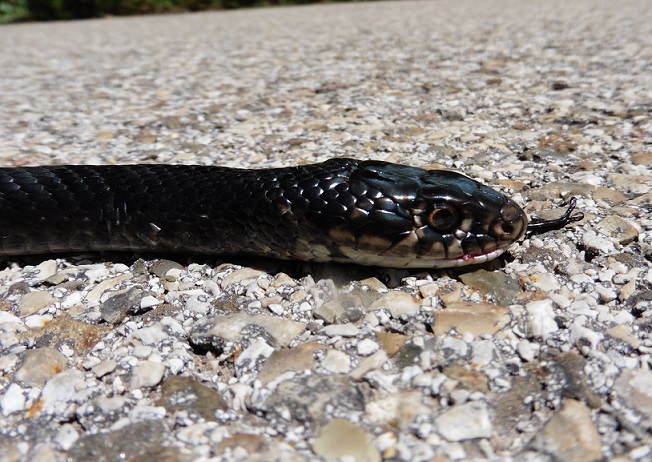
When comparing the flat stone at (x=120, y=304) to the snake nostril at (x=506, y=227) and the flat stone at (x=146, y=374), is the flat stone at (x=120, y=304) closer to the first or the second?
the flat stone at (x=146, y=374)

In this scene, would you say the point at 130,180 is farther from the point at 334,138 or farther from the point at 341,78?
the point at 341,78

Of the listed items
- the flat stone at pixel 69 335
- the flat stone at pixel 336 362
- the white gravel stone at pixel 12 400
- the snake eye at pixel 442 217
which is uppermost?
the snake eye at pixel 442 217

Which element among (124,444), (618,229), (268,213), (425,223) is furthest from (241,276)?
(618,229)

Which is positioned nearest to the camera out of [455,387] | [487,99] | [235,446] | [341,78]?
[235,446]

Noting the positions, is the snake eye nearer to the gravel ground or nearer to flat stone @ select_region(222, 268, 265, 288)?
the gravel ground

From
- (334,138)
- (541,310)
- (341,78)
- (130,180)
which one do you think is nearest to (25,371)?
(130,180)

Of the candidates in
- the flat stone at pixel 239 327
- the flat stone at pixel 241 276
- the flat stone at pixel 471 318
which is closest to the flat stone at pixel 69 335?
the flat stone at pixel 239 327
